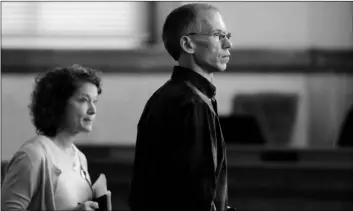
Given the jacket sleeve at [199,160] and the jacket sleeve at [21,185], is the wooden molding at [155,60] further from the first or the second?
the jacket sleeve at [199,160]

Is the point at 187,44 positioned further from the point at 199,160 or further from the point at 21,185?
the point at 21,185

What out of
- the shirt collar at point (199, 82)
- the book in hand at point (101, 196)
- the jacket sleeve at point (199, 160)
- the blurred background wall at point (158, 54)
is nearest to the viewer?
the jacket sleeve at point (199, 160)

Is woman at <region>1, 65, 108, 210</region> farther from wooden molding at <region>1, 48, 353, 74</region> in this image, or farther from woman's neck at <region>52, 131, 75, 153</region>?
wooden molding at <region>1, 48, 353, 74</region>

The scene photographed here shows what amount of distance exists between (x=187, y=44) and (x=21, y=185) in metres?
0.55

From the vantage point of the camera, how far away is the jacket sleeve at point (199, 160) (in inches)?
66.4

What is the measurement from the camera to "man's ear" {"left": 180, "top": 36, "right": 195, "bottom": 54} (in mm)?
1812

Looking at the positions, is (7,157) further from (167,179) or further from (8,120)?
(167,179)

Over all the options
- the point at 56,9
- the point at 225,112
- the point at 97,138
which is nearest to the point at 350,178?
the point at 225,112

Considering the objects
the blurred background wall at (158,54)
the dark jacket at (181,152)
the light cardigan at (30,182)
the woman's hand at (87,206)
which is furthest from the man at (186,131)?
→ the blurred background wall at (158,54)

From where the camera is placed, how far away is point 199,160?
1.69m

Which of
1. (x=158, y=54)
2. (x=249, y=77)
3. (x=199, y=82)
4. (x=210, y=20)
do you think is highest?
(x=210, y=20)

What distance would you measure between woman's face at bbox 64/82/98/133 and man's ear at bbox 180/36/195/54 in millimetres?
311

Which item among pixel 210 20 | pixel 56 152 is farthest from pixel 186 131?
pixel 56 152

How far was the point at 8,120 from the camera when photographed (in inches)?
151
